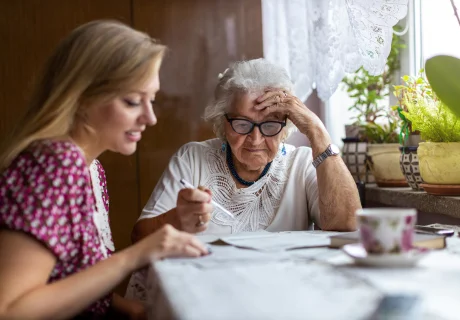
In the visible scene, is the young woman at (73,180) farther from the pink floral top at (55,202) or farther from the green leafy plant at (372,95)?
the green leafy plant at (372,95)

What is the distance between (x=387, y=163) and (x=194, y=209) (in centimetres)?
119

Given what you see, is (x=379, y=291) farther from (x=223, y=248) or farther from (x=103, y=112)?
(x=103, y=112)

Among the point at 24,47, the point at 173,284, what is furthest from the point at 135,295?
the point at 24,47

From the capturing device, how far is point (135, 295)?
1.39 m

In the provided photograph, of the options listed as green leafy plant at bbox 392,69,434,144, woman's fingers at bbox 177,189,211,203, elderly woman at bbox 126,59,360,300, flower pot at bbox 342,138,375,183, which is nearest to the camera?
woman's fingers at bbox 177,189,211,203

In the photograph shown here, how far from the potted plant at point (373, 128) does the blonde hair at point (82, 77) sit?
55.7 inches

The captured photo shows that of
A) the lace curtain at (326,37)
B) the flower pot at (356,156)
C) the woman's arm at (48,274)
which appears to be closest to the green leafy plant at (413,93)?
the lace curtain at (326,37)

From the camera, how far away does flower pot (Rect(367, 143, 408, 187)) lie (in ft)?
7.95

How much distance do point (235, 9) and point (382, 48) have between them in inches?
26.5

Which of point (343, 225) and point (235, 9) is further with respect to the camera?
point (235, 9)

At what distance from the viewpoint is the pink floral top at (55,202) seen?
3.52ft

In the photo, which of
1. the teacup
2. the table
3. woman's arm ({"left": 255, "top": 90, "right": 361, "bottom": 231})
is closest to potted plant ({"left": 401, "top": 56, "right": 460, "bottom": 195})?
woman's arm ({"left": 255, "top": 90, "right": 361, "bottom": 231})

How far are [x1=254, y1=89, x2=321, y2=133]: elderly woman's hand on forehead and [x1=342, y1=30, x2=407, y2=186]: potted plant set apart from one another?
61 centimetres

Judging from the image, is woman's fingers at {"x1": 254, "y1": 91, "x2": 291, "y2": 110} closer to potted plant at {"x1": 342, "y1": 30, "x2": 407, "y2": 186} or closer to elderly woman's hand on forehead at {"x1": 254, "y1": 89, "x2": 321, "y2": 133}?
elderly woman's hand on forehead at {"x1": 254, "y1": 89, "x2": 321, "y2": 133}
